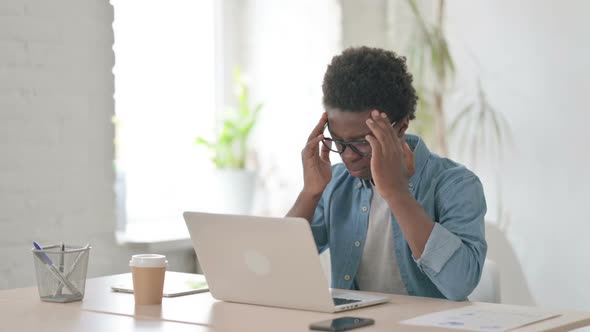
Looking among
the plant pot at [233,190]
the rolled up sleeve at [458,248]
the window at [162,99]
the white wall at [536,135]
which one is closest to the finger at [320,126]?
the rolled up sleeve at [458,248]

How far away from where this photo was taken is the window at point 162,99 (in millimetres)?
3865

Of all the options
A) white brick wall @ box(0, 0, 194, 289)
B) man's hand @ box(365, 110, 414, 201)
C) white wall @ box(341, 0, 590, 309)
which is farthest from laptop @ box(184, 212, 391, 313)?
white wall @ box(341, 0, 590, 309)

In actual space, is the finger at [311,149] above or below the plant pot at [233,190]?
above

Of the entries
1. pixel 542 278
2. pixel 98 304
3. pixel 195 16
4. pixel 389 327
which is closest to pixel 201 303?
pixel 98 304

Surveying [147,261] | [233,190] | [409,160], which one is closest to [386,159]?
[409,160]

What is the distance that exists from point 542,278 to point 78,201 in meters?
1.76

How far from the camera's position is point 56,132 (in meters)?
3.09

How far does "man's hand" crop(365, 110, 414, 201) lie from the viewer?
2.03 metres

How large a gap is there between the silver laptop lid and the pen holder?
26 centimetres

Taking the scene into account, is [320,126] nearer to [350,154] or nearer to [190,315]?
[350,154]

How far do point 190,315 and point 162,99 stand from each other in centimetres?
229

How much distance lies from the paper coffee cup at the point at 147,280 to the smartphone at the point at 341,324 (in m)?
0.44

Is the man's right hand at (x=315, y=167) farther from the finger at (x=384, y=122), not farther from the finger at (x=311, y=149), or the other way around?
the finger at (x=384, y=122)

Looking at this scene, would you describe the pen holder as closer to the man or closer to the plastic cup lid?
the plastic cup lid
